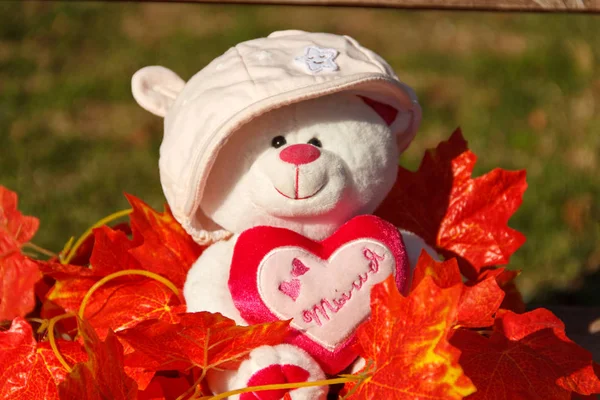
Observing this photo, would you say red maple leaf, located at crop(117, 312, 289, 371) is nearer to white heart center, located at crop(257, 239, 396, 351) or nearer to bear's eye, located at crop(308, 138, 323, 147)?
white heart center, located at crop(257, 239, 396, 351)

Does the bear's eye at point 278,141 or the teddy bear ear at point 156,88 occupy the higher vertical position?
the teddy bear ear at point 156,88

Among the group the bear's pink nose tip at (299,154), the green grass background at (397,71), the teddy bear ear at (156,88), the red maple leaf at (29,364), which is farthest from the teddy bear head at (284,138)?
the green grass background at (397,71)

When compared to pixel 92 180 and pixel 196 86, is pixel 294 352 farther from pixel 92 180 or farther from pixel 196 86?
pixel 92 180

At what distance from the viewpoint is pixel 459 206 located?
3.94ft

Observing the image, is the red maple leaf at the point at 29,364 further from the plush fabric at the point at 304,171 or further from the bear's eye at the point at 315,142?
the bear's eye at the point at 315,142

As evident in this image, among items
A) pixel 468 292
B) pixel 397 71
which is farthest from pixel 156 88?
pixel 397 71

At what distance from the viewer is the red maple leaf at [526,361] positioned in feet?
2.89

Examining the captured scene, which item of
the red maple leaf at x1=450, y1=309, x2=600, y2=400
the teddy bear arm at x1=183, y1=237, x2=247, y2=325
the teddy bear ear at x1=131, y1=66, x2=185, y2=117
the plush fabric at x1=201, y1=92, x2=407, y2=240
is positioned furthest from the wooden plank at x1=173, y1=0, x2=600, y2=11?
the red maple leaf at x1=450, y1=309, x2=600, y2=400

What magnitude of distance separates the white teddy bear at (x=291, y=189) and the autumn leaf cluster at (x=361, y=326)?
0.04 meters

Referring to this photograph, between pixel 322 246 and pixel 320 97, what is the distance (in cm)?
18

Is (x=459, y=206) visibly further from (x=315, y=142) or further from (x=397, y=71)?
(x=397, y=71)

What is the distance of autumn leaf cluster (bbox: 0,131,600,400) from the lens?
0.79 m

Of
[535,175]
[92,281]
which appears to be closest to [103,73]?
[535,175]

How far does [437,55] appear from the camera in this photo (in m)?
3.09
